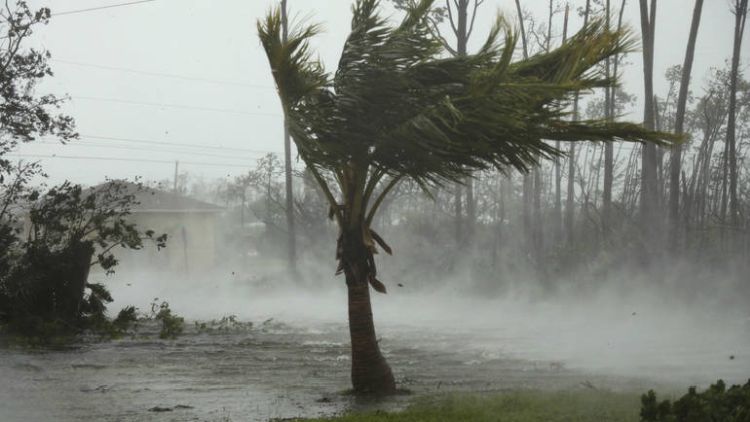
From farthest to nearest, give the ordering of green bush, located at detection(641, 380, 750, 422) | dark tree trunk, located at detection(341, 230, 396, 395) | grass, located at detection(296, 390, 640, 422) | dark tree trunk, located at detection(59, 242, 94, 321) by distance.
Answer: dark tree trunk, located at detection(59, 242, 94, 321) → dark tree trunk, located at detection(341, 230, 396, 395) → grass, located at detection(296, 390, 640, 422) → green bush, located at detection(641, 380, 750, 422)

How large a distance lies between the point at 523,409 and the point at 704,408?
317cm

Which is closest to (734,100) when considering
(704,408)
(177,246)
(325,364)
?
(325,364)

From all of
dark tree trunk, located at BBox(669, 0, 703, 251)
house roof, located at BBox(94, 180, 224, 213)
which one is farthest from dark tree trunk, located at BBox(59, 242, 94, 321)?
house roof, located at BBox(94, 180, 224, 213)

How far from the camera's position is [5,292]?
15.8 metres

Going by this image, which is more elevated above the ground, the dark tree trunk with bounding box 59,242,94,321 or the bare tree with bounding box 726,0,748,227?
the bare tree with bounding box 726,0,748,227

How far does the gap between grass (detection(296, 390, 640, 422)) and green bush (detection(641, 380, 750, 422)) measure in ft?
6.43

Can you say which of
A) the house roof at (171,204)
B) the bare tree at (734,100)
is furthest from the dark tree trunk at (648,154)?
the house roof at (171,204)

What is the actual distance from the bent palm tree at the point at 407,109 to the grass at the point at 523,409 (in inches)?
71.1

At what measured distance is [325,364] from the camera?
1429 centimetres

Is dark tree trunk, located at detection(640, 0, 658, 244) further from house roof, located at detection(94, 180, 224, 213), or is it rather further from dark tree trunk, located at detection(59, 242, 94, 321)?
house roof, located at detection(94, 180, 224, 213)

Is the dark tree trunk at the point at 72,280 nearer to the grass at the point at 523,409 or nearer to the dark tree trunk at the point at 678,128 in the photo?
the grass at the point at 523,409

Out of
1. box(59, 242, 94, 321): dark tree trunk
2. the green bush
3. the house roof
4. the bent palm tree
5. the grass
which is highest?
the house roof

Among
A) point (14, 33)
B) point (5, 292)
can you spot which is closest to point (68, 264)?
point (5, 292)

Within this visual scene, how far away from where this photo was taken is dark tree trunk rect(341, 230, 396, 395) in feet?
35.8
